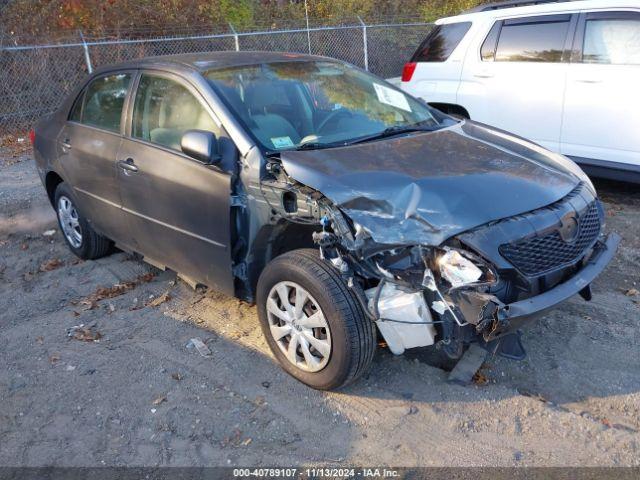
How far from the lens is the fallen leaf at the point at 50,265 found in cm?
518

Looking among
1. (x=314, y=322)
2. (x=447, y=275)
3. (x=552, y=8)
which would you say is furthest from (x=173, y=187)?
(x=552, y=8)

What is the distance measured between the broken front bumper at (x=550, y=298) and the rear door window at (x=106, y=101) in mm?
3120

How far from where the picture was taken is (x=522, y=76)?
643cm

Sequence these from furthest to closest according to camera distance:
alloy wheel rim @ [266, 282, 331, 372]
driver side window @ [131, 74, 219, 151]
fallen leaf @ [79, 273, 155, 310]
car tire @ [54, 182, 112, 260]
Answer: car tire @ [54, 182, 112, 260] < fallen leaf @ [79, 273, 155, 310] < driver side window @ [131, 74, 219, 151] < alloy wheel rim @ [266, 282, 331, 372]

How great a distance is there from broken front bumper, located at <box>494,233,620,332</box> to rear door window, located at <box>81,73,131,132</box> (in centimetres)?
312

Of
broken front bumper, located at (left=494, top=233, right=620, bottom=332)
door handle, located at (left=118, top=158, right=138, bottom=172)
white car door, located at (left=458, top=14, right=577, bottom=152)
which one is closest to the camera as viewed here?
broken front bumper, located at (left=494, top=233, right=620, bottom=332)

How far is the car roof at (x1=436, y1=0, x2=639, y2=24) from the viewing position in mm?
5676

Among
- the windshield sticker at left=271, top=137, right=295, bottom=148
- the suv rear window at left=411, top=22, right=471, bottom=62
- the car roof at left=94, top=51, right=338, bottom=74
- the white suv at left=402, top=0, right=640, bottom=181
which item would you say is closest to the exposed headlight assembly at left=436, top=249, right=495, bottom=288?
the windshield sticker at left=271, top=137, right=295, bottom=148

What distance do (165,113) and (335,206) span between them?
1657mm

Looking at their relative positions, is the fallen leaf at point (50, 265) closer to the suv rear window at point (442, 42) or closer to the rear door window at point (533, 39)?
the suv rear window at point (442, 42)

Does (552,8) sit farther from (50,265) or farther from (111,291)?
(50,265)

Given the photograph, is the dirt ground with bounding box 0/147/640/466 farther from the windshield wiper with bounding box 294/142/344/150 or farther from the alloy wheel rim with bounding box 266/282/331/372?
the windshield wiper with bounding box 294/142/344/150

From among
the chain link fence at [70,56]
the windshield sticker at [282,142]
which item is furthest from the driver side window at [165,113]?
the chain link fence at [70,56]

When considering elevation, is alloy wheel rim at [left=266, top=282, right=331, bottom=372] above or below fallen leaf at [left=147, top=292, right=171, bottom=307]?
above
